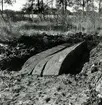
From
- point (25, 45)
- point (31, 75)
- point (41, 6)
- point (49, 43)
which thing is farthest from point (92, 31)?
point (41, 6)

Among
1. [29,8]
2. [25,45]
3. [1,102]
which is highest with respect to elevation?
[29,8]

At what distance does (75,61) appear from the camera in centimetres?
525

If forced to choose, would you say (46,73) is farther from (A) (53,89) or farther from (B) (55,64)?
(A) (53,89)

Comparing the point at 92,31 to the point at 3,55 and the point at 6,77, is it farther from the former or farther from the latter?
the point at 6,77

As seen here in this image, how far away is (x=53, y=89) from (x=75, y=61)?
1.95 metres

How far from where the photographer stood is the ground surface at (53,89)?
3.02 m

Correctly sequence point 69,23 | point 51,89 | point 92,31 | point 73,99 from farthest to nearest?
point 69,23
point 92,31
point 51,89
point 73,99

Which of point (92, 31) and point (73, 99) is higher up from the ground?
point (92, 31)

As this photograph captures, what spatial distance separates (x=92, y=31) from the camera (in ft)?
31.1

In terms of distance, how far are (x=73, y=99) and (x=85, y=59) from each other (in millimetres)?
2507

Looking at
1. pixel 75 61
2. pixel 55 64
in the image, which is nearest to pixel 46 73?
pixel 55 64

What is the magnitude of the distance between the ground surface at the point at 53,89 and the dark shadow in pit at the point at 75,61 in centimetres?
37

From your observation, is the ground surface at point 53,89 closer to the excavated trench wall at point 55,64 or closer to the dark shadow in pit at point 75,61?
the excavated trench wall at point 55,64

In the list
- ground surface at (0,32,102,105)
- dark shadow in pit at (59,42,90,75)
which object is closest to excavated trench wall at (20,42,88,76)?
dark shadow in pit at (59,42,90,75)
